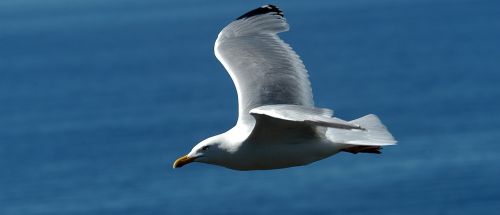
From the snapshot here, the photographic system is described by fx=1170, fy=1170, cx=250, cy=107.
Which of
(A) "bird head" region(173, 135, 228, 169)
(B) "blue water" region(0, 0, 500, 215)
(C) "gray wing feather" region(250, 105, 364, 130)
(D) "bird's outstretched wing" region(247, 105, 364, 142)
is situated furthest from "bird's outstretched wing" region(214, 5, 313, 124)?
(B) "blue water" region(0, 0, 500, 215)

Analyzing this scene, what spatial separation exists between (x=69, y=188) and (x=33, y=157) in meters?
4.66

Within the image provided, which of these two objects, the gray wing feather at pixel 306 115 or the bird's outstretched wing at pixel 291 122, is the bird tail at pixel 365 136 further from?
the gray wing feather at pixel 306 115

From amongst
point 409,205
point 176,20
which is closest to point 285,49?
point 409,205

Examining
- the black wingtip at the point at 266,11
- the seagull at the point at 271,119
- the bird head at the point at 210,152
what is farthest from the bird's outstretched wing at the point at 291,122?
the black wingtip at the point at 266,11

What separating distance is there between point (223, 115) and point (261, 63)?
2859 cm

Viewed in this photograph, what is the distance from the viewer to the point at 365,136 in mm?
9078

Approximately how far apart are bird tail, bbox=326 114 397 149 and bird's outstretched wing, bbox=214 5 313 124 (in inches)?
28.2

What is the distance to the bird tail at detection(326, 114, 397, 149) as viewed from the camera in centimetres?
889

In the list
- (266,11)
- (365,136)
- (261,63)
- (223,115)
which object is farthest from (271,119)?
(223,115)

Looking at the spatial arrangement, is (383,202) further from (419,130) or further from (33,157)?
(33,157)

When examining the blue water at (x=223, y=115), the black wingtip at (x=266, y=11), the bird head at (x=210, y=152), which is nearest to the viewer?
the bird head at (x=210, y=152)

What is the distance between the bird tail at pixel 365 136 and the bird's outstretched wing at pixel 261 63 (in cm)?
72

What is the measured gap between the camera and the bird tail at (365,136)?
8.89 metres

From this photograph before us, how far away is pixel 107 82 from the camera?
165ft
